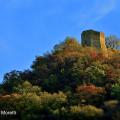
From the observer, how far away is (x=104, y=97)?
207 feet

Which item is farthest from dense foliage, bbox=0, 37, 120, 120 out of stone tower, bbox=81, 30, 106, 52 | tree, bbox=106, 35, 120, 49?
tree, bbox=106, 35, 120, 49

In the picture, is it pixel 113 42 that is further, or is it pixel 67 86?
pixel 113 42

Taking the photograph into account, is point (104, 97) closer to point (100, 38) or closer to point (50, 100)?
point (50, 100)

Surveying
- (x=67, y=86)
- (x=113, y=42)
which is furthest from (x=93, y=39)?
(x=67, y=86)

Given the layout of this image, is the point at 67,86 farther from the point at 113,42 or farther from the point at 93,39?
the point at 113,42

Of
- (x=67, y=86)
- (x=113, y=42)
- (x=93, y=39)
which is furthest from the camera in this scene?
(x=113, y=42)

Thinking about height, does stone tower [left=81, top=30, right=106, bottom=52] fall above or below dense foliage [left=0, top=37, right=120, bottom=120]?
above

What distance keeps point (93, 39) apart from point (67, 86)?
14.7 metres

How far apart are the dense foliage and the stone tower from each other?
1.32 meters

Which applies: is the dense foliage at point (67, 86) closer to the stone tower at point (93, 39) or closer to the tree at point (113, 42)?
the stone tower at point (93, 39)

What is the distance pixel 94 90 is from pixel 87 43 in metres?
19.4

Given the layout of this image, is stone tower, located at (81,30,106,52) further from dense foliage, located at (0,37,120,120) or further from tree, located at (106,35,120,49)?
tree, located at (106,35,120,49)

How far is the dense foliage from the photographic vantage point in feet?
194

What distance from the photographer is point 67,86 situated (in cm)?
7038
